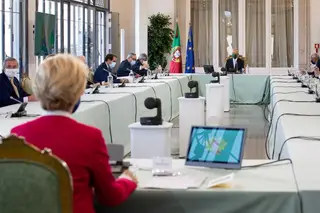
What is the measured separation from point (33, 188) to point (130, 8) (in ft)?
45.3

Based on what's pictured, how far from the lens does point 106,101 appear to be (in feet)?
18.8

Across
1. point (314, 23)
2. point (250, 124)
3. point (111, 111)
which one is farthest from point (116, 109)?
point (314, 23)

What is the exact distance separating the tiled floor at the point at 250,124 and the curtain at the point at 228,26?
5686 millimetres

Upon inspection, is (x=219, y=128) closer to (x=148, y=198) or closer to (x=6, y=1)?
(x=148, y=198)

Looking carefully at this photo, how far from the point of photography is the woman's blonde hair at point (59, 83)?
5.67 feet

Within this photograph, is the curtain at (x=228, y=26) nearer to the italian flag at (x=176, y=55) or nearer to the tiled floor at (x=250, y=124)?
the italian flag at (x=176, y=55)

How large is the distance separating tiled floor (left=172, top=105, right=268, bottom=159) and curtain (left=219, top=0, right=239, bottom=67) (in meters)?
5.69

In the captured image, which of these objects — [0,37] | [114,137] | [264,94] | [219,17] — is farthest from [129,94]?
[219,17]

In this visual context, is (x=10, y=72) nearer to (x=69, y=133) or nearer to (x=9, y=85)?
(x=9, y=85)

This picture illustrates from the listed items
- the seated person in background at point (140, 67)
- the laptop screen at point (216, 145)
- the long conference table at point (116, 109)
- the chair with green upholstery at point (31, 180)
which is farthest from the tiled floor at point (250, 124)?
the chair with green upholstery at point (31, 180)

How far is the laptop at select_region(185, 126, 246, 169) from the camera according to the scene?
2.38 metres

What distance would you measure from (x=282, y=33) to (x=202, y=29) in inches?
95.9

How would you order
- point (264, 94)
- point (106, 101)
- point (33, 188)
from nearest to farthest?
point (33, 188)
point (106, 101)
point (264, 94)

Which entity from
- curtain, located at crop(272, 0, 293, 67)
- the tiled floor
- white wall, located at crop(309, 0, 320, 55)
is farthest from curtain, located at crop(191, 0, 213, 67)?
the tiled floor
